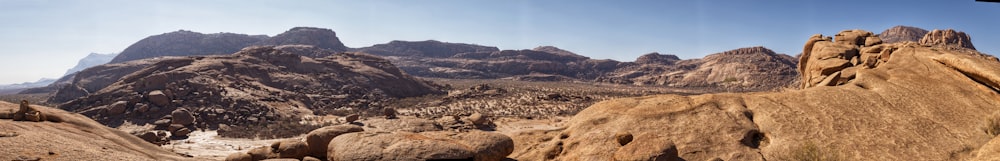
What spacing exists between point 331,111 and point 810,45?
1523 inches

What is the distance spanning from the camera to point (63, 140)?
11125 mm

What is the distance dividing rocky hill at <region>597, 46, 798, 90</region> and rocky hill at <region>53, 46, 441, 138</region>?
68312mm

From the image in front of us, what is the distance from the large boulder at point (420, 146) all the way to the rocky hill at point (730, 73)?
90.5 m

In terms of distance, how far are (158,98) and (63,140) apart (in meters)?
31.5

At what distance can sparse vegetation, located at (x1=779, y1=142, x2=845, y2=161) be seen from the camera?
349 inches

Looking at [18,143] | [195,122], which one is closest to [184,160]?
[18,143]

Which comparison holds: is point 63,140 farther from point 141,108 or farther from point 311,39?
point 311,39

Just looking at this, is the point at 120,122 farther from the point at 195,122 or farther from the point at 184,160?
the point at 184,160

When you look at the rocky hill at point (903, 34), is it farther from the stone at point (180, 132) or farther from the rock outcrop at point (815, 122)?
the stone at point (180, 132)

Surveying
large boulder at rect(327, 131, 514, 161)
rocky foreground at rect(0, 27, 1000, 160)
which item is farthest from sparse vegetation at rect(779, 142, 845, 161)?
large boulder at rect(327, 131, 514, 161)

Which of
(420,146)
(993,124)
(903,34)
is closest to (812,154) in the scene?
(993,124)

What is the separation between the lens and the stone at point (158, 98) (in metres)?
37.5

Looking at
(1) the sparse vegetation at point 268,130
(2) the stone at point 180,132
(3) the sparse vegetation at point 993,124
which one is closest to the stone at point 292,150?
(3) the sparse vegetation at point 993,124

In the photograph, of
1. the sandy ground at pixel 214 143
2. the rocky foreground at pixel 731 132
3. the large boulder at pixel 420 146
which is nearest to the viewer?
the rocky foreground at pixel 731 132
